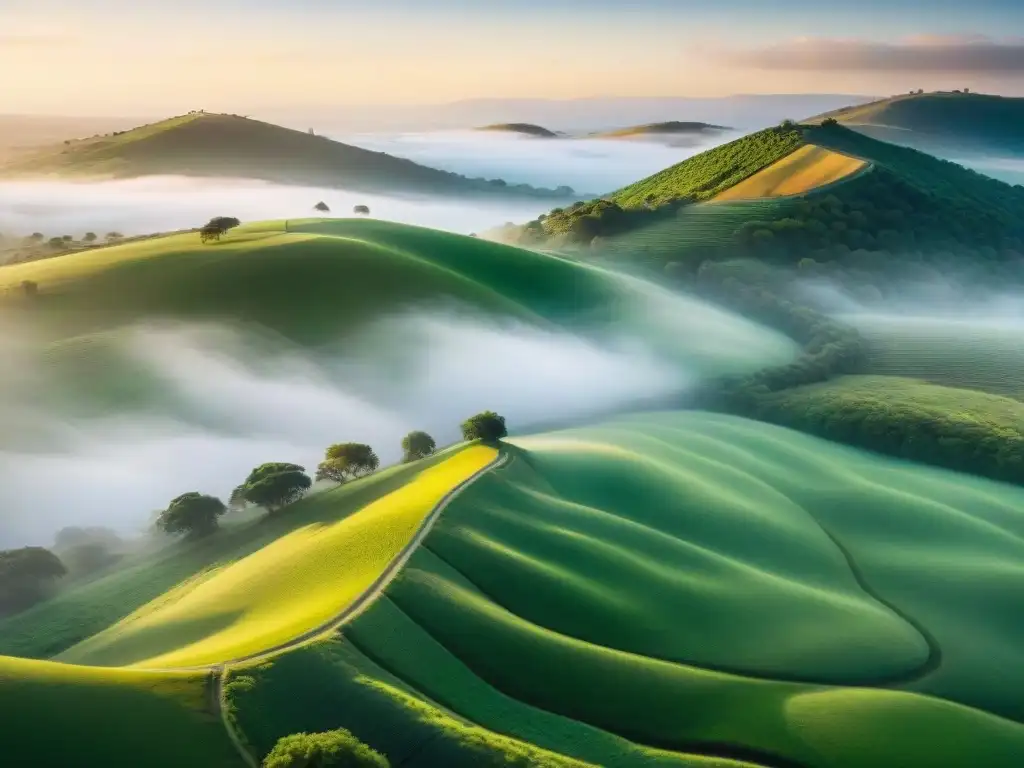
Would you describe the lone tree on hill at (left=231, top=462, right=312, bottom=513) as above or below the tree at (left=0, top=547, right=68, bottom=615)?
above

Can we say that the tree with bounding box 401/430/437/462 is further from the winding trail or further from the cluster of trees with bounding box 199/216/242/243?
the cluster of trees with bounding box 199/216/242/243

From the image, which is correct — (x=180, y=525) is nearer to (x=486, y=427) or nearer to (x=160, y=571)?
(x=160, y=571)

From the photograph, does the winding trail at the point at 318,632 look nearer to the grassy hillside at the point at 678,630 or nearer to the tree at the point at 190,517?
the grassy hillside at the point at 678,630

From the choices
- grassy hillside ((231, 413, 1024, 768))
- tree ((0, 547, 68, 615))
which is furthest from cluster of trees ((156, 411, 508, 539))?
tree ((0, 547, 68, 615))

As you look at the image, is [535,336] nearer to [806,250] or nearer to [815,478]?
[815,478]

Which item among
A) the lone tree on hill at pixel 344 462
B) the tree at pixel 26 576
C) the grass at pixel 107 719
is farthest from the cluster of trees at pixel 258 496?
the grass at pixel 107 719

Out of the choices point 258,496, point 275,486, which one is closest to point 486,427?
point 275,486
